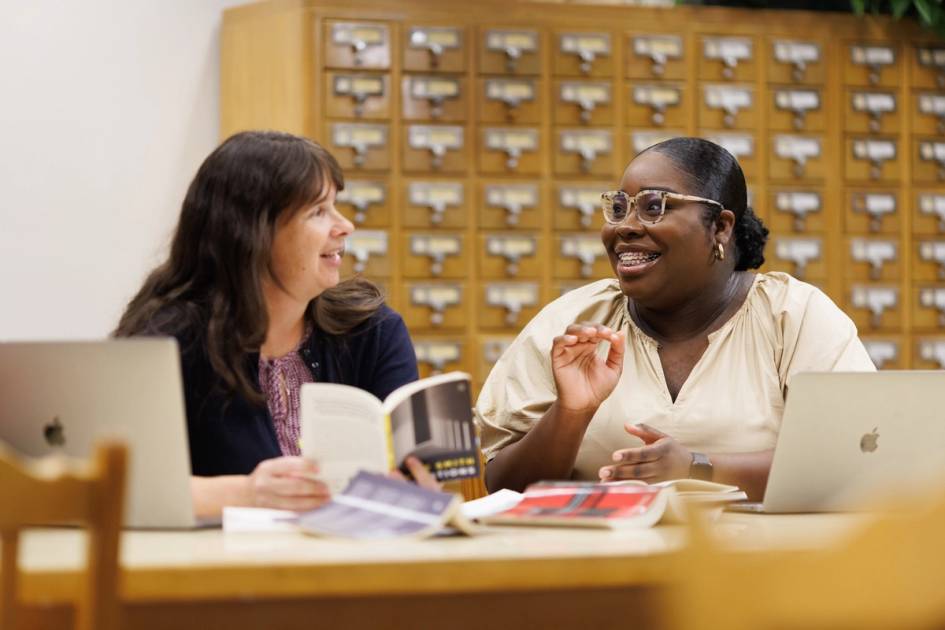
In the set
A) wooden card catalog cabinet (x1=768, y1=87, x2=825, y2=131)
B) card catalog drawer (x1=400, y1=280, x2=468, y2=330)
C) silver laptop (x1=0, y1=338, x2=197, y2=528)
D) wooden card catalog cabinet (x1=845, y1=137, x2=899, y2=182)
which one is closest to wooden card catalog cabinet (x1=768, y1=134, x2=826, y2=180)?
wooden card catalog cabinet (x1=768, y1=87, x2=825, y2=131)

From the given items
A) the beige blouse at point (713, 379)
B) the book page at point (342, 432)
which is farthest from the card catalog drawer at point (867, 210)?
the book page at point (342, 432)

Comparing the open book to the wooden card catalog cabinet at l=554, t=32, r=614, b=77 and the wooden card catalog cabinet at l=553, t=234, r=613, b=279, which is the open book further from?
the wooden card catalog cabinet at l=554, t=32, r=614, b=77

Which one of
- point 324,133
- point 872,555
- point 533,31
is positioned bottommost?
point 872,555

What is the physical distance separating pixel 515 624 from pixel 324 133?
379 cm

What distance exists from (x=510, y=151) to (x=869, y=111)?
150 centimetres

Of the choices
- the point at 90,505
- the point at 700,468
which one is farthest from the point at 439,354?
the point at 90,505

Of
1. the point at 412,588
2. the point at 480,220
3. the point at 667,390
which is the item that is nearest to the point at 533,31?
the point at 480,220

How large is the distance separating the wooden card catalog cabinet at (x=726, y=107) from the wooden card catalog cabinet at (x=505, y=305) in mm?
995

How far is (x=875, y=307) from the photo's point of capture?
18.4 ft

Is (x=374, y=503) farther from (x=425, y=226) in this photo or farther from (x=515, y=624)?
(x=425, y=226)

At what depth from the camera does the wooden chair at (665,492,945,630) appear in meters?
0.98

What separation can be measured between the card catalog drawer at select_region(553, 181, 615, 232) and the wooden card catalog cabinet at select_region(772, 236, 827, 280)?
0.75 meters

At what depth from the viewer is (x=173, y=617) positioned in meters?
1.54

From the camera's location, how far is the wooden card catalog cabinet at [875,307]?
18.4ft
